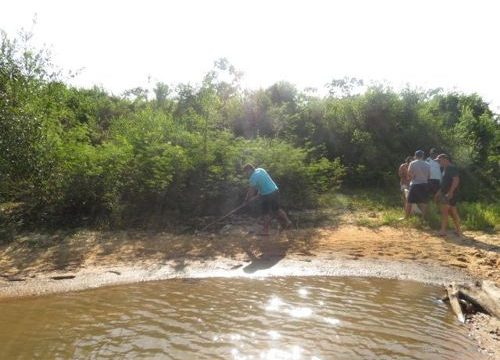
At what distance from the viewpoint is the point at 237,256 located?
8938 millimetres

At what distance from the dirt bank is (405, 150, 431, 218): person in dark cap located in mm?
873

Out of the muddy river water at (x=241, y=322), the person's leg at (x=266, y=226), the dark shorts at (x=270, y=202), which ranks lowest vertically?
the muddy river water at (x=241, y=322)

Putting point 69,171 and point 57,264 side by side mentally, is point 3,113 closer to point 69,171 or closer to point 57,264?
point 69,171

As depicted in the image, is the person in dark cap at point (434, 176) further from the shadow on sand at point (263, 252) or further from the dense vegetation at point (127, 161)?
the shadow on sand at point (263, 252)

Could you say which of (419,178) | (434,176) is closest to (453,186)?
(419,178)

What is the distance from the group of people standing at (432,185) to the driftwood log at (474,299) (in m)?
3.33

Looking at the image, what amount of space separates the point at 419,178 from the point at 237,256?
4.66 m

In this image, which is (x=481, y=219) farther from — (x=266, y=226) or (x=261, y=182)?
(x=261, y=182)

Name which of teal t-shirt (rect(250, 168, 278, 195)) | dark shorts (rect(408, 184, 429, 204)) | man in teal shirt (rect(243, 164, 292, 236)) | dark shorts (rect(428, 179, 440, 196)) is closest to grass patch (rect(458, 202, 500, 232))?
dark shorts (rect(428, 179, 440, 196))

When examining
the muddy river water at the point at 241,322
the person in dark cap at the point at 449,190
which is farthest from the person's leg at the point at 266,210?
the person in dark cap at the point at 449,190

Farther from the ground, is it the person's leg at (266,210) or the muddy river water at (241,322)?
the person's leg at (266,210)

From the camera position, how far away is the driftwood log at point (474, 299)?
5.69 metres

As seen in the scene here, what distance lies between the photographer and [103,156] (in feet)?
35.3

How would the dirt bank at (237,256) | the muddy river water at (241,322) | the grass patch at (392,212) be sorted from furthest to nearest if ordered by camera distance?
the grass patch at (392,212)
the dirt bank at (237,256)
the muddy river water at (241,322)
